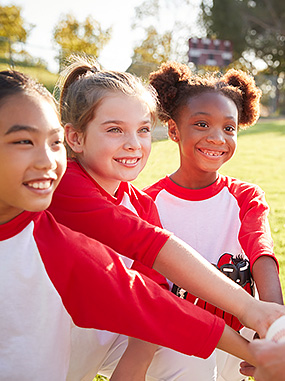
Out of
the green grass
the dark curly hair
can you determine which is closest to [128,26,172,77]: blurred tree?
the green grass

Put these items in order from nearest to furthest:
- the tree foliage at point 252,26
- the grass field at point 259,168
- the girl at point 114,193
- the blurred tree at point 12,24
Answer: the girl at point 114,193 < the grass field at point 259,168 < the blurred tree at point 12,24 < the tree foliage at point 252,26

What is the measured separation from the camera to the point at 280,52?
31156 mm

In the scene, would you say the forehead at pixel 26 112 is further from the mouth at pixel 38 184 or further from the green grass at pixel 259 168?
the green grass at pixel 259 168

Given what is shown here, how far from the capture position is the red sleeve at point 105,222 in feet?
4.83

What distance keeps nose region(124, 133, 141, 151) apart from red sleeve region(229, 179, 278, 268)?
62 centimetres

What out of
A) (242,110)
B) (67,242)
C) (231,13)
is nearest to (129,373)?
(67,242)

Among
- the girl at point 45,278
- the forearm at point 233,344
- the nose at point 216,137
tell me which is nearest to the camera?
the girl at point 45,278

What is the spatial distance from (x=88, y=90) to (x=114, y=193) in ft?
1.38

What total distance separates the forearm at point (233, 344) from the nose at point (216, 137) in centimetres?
103

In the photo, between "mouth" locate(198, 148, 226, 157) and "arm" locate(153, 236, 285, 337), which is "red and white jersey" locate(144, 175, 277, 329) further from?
"arm" locate(153, 236, 285, 337)

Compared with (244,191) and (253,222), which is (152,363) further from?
(244,191)

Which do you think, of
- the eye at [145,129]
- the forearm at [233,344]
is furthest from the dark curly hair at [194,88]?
the forearm at [233,344]

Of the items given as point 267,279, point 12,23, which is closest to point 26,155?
point 267,279

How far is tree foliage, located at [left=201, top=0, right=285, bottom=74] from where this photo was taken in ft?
102
